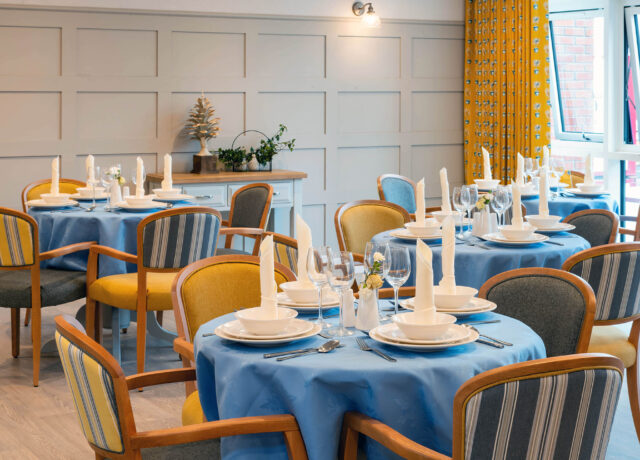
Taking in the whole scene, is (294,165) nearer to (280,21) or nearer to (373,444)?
(280,21)

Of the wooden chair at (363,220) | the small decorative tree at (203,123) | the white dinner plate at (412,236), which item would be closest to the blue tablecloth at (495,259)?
the white dinner plate at (412,236)

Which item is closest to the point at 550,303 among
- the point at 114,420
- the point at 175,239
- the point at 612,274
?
the point at 612,274

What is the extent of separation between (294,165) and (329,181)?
398mm

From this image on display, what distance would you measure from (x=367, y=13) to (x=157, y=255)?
414cm

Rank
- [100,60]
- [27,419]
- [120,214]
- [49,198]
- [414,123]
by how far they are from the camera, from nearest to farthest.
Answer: [27,419] → [120,214] → [49,198] → [100,60] → [414,123]

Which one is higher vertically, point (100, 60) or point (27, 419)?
A: point (100, 60)

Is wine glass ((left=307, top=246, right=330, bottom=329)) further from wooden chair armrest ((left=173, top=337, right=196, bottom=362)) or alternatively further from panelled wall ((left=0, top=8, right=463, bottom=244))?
panelled wall ((left=0, top=8, right=463, bottom=244))

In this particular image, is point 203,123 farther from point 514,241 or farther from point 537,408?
point 537,408

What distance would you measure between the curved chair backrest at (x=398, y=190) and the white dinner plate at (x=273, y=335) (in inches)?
149

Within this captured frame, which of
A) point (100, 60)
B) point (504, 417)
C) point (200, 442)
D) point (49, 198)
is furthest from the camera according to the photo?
point (100, 60)

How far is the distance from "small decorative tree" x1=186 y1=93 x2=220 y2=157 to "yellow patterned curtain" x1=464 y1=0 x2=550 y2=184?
105 inches

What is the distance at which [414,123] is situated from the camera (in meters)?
8.27

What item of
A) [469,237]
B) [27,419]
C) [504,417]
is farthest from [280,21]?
[504,417]

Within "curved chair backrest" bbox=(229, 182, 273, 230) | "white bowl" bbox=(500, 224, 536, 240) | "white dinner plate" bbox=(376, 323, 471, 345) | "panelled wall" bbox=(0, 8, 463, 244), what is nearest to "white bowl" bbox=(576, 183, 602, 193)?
"white bowl" bbox=(500, 224, 536, 240)
